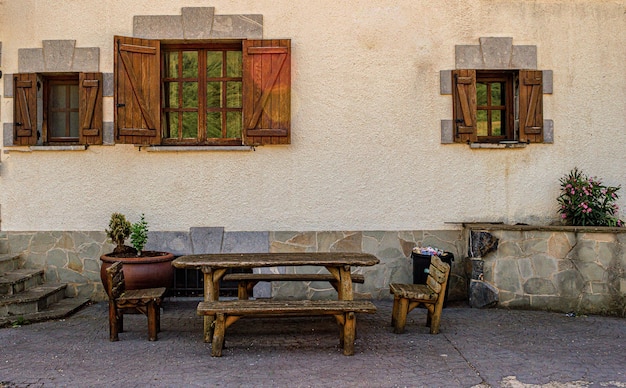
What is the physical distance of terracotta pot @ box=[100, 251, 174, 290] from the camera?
573 cm

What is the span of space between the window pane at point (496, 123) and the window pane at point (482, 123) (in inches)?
3.7

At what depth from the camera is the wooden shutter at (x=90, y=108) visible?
6.43m

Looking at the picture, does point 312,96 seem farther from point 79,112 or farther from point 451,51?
point 79,112

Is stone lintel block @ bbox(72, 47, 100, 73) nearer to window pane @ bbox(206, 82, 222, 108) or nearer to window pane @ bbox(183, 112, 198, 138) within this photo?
window pane @ bbox(183, 112, 198, 138)

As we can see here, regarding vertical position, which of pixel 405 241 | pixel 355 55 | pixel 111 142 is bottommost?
pixel 405 241

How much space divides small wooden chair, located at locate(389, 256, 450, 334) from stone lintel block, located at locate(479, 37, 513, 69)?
296 centimetres

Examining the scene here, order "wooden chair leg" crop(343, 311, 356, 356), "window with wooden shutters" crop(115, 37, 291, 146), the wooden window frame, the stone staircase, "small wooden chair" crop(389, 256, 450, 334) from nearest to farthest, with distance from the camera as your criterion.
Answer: "wooden chair leg" crop(343, 311, 356, 356), "small wooden chair" crop(389, 256, 450, 334), the stone staircase, "window with wooden shutters" crop(115, 37, 291, 146), the wooden window frame

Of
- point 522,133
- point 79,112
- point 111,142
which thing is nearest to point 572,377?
point 522,133

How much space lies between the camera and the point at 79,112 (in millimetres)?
6480

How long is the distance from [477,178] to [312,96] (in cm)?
235

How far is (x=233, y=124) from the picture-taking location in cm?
673

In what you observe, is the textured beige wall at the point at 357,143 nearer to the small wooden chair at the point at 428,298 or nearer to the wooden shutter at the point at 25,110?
the wooden shutter at the point at 25,110

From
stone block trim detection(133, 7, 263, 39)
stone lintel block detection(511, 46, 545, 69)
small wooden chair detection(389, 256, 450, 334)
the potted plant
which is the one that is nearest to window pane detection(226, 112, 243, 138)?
stone block trim detection(133, 7, 263, 39)

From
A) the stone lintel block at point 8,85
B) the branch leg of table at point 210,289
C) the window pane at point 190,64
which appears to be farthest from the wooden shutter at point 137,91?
the branch leg of table at point 210,289
